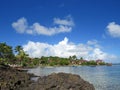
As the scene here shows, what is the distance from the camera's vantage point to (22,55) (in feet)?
530

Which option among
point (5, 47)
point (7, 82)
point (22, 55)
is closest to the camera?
point (7, 82)

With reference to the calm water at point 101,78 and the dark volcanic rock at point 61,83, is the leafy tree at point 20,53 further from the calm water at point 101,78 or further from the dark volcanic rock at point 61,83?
the dark volcanic rock at point 61,83

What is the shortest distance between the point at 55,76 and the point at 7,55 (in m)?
121

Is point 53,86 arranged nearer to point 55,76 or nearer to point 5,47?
point 55,76

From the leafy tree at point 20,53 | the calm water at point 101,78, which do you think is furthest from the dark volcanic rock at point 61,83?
the leafy tree at point 20,53

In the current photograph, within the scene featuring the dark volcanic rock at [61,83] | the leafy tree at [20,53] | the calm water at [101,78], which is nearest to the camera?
the dark volcanic rock at [61,83]

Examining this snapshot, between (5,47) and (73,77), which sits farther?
(5,47)

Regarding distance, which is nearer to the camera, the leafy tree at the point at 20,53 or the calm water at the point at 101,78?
the calm water at the point at 101,78

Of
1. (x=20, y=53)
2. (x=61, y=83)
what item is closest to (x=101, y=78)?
(x=61, y=83)

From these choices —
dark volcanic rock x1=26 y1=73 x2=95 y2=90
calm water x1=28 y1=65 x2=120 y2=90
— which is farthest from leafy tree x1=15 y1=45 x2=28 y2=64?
dark volcanic rock x1=26 y1=73 x2=95 y2=90

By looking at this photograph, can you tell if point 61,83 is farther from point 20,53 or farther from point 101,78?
point 20,53

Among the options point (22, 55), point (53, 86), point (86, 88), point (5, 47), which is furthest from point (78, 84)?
point (22, 55)

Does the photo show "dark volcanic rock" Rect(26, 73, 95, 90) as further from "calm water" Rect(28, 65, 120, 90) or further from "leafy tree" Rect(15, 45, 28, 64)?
"leafy tree" Rect(15, 45, 28, 64)

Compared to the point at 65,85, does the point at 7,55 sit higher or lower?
higher
